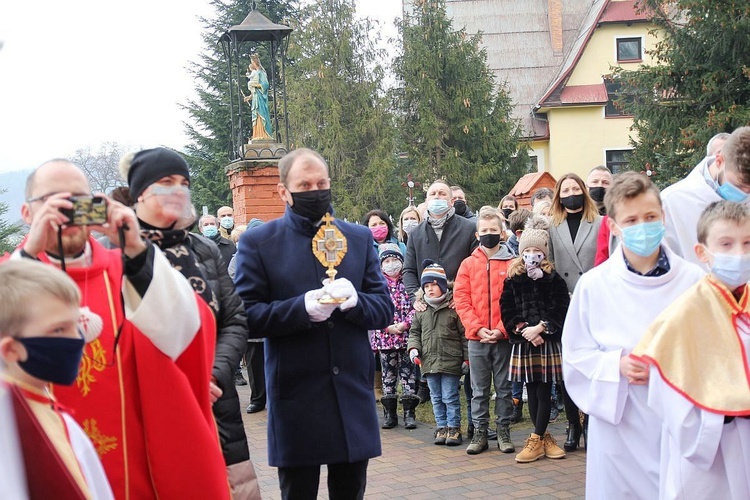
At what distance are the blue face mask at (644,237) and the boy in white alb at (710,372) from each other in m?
0.21

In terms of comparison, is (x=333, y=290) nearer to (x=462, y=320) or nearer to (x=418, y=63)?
(x=462, y=320)

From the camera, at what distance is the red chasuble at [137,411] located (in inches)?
117

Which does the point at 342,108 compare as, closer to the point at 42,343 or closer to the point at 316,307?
the point at 316,307

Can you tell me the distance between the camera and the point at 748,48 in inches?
713

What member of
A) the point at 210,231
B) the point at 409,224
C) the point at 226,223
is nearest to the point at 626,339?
the point at 409,224

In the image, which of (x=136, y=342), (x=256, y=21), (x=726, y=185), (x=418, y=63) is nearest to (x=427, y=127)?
(x=418, y=63)

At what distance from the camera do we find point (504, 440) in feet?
24.9

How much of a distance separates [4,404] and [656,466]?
2.87 meters

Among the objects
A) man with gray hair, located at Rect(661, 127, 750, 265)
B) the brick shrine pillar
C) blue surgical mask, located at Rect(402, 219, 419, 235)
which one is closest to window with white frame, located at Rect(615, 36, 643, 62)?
the brick shrine pillar

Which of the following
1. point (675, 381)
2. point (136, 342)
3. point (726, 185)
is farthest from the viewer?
point (726, 185)

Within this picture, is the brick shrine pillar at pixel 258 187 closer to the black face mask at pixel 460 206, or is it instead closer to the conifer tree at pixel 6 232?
the black face mask at pixel 460 206

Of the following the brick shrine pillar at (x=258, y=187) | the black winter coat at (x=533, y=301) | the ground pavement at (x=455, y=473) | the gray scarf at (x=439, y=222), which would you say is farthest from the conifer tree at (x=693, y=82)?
the ground pavement at (x=455, y=473)

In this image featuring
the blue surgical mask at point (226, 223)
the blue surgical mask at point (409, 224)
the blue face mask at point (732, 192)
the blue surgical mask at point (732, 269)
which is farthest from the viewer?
the blue surgical mask at point (226, 223)

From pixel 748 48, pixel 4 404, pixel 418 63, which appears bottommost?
pixel 4 404
